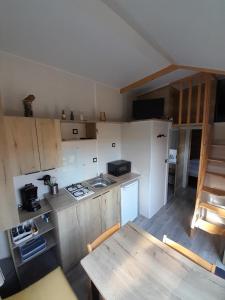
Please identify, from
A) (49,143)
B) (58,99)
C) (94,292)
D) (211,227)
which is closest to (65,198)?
(49,143)

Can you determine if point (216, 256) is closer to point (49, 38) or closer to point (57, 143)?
point (57, 143)

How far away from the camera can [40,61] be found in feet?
5.84

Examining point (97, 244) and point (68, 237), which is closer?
point (97, 244)

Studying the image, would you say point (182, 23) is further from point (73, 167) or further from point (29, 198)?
point (29, 198)

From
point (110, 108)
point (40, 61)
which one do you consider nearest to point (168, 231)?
point (110, 108)

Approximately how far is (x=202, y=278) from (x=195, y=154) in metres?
4.46

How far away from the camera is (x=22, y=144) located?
4.81 feet

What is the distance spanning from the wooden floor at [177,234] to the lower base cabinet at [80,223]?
0.66ft

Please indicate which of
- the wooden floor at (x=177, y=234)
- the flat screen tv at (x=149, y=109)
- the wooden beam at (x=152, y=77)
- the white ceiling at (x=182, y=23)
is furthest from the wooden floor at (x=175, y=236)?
the wooden beam at (x=152, y=77)

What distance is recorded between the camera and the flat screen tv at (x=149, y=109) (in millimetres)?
2715

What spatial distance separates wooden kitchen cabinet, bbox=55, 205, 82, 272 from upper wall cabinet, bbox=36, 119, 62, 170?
1.92 feet

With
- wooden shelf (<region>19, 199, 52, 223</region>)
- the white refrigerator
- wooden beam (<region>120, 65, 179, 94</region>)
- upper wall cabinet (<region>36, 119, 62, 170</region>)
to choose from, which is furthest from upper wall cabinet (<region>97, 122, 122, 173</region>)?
wooden shelf (<region>19, 199, 52, 223</region>)

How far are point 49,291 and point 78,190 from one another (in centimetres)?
109

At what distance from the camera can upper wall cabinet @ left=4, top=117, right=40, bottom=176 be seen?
4.58 ft
